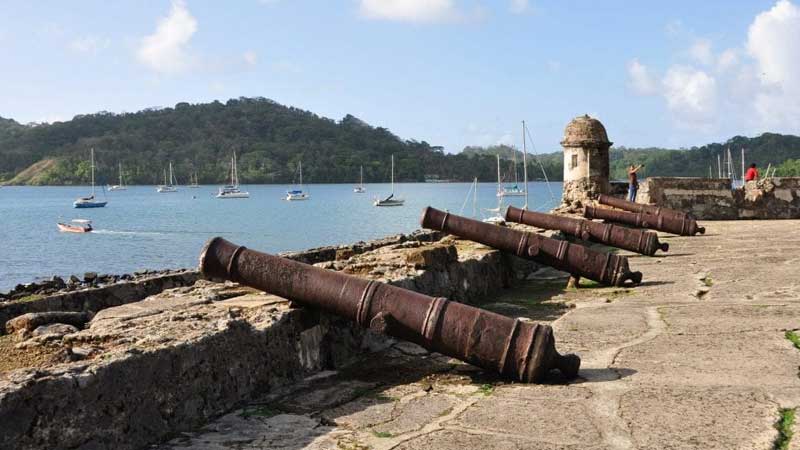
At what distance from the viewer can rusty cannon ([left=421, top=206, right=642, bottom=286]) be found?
7.93 metres

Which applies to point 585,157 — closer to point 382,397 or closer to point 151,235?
point 382,397

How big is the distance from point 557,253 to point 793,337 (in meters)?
2.93

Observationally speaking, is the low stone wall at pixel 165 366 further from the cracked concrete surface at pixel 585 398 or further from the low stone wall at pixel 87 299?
the low stone wall at pixel 87 299

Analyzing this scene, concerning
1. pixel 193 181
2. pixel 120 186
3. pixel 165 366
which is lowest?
pixel 120 186

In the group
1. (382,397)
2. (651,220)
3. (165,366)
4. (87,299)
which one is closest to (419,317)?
(382,397)

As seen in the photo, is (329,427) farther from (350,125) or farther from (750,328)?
(350,125)

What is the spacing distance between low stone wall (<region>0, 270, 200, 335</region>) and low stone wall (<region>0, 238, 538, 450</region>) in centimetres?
190

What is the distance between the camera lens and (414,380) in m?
4.47

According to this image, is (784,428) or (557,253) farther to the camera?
(557,253)

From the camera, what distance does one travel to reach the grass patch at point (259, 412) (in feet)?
12.4

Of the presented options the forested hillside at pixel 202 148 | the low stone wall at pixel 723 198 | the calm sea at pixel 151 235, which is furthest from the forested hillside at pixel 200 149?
the low stone wall at pixel 723 198

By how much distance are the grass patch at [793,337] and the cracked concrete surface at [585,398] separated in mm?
51

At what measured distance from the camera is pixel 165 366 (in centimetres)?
346

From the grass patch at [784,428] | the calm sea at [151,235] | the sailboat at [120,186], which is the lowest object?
the calm sea at [151,235]
